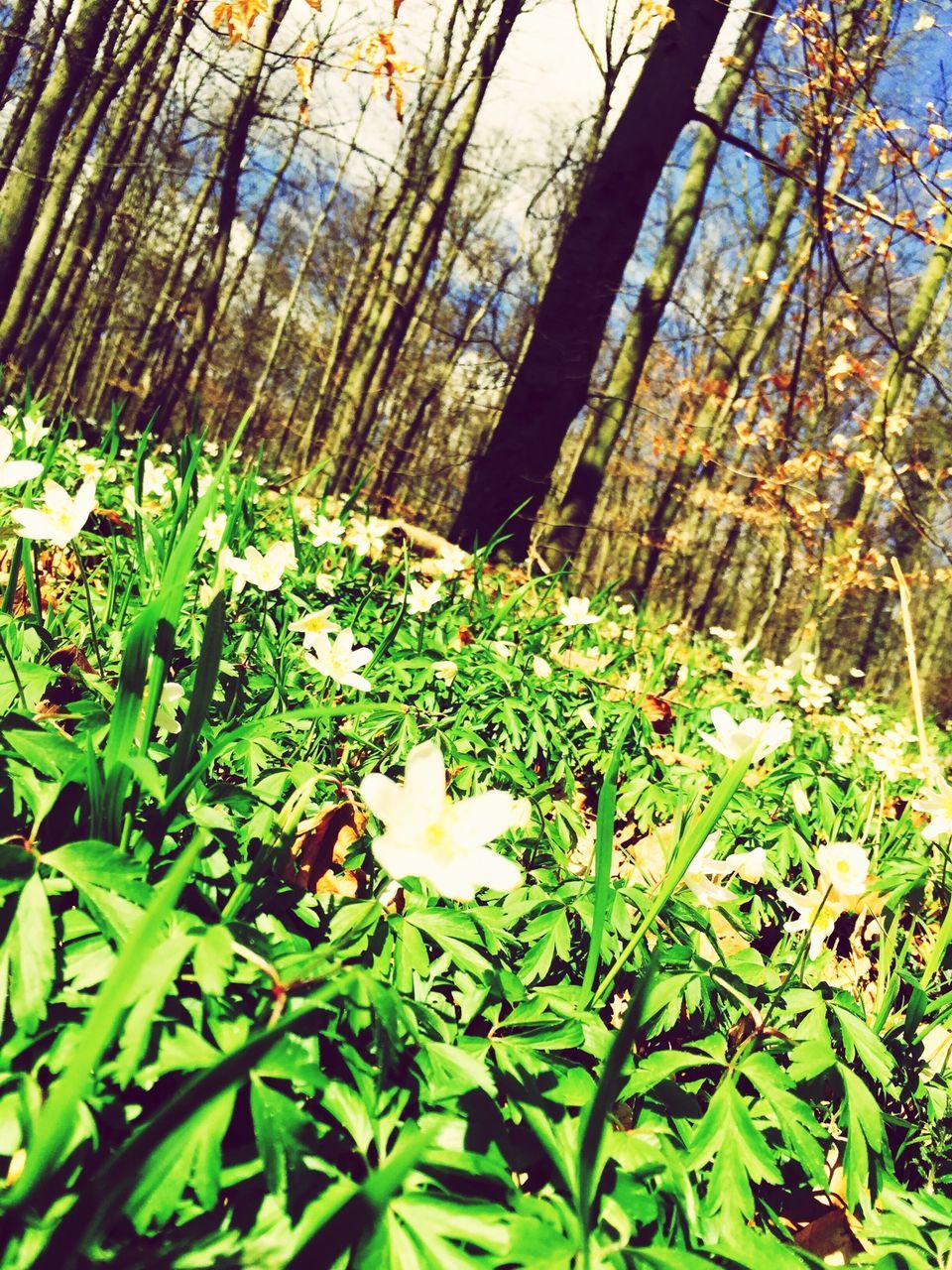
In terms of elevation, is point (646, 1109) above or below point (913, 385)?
below

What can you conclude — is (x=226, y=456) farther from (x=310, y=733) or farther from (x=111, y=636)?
(x=310, y=733)

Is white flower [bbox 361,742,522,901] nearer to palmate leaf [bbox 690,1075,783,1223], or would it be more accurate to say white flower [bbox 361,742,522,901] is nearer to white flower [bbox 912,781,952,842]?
palmate leaf [bbox 690,1075,783,1223]

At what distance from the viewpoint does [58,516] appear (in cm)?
141

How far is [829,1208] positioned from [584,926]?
0.52 metres

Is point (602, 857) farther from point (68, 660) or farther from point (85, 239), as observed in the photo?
point (85, 239)

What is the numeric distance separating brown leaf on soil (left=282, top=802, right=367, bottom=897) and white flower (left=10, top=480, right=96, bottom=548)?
68 cm

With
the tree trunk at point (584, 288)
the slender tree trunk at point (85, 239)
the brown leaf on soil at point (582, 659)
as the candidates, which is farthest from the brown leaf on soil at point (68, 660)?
the slender tree trunk at point (85, 239)

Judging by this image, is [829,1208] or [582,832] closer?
[829,1208]

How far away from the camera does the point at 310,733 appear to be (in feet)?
4.80

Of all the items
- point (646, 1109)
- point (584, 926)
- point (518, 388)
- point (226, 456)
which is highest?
point (518, 388)

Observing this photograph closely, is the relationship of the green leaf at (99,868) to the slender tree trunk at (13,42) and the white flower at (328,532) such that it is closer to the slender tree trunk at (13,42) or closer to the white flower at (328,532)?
the white flower at (328,532)

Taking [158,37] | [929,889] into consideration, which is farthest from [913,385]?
[929,889]

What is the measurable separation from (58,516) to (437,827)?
39.9 inches

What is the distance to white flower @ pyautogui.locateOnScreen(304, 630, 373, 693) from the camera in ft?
4.64
